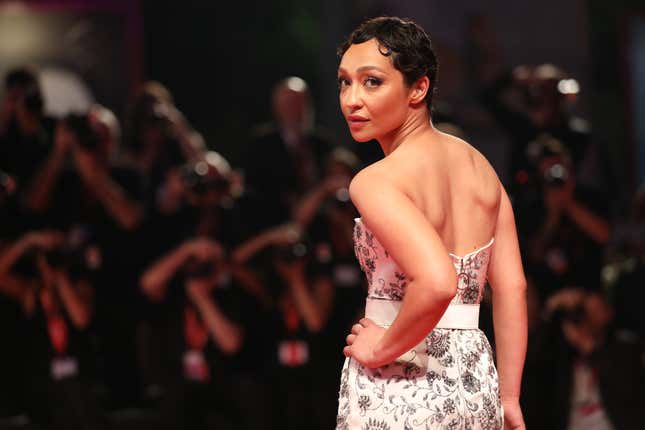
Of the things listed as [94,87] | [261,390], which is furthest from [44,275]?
[94,87]

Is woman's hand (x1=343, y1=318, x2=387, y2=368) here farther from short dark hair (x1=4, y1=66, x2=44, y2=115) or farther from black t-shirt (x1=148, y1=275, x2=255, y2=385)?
short dark hair (x1=4, y1=66, x2=44, y2=115)

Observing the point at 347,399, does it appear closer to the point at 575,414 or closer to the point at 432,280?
the point at 432,280

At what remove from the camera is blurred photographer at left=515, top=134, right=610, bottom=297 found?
15.5 ft

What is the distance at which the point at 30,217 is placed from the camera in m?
4.75

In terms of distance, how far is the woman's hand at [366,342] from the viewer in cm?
188

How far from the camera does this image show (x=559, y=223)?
15.7 feet

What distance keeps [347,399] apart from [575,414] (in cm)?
287

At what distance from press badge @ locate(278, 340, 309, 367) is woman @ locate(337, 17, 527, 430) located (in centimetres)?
292

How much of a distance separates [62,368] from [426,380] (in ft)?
9.81

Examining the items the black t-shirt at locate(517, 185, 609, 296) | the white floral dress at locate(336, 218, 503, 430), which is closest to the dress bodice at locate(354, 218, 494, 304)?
the white floral dress at locate(336, 218, 503, 430)

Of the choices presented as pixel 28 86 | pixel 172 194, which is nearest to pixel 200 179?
pixel 172 194

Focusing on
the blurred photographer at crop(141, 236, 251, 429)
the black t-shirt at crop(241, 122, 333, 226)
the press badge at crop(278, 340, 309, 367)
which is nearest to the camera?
the blurred photographer at crop(141, 236, 251, 429)

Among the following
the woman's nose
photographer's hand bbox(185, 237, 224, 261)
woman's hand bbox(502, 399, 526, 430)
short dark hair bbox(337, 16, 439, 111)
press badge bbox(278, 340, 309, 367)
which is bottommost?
press badge bbox(278, 340, 309, 367)

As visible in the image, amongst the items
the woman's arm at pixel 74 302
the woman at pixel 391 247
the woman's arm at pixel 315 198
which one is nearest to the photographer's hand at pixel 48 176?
the woman's arm at pixel 74 302
